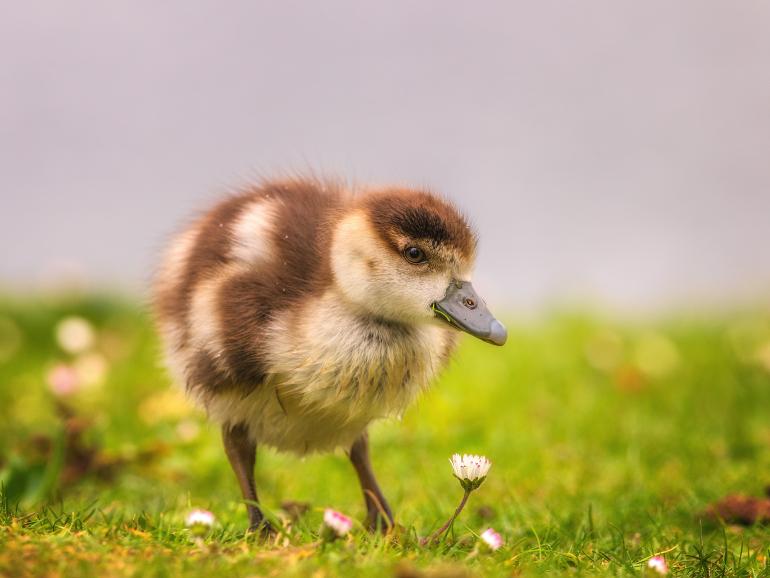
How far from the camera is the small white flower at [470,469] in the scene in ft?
9.62

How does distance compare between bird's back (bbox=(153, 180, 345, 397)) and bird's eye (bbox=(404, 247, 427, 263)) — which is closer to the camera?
bird's eye (bbox=(404, 247, 427, 263))

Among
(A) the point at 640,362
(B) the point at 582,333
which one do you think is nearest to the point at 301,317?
(A) the point at 640,362

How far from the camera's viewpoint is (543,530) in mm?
3543

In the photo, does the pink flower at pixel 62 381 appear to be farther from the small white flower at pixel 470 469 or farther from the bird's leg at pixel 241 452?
the small white flower at pixel 470 469

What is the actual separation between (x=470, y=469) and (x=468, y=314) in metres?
0.49

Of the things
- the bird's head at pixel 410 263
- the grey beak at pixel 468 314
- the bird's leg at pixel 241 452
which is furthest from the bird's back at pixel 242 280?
the grey beak at pixel 468 314

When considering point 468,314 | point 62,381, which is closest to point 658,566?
point 468,314

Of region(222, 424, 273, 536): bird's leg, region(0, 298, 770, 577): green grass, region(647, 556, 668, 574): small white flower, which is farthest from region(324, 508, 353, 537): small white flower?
region(647, 556, 668, 574): small white flower

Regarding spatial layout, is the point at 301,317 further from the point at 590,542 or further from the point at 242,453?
the point at 590,542

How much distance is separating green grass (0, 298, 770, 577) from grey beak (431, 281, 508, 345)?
662 millimetres

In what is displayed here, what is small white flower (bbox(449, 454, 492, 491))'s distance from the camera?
2.93m

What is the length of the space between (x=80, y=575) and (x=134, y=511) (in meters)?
1.27

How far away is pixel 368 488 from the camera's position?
3604 mm

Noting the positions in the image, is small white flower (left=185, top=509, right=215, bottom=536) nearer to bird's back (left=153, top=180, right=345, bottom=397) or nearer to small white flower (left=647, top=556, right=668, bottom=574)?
bird's back (left=153, top=180, right=345, bottom=397)
